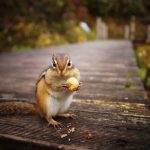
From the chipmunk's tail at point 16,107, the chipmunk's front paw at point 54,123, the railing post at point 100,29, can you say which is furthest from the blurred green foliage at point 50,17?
the chipmunk's front paw at point 54,123

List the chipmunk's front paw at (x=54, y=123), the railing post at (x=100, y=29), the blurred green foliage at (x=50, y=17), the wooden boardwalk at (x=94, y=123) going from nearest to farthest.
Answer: the wooden boardwalk at (x=94, y=123) < the chipmunk's front paw at (x=54, y=123) < the blurred green foliage at (x=50, y=17) < the railing post at (x=100, y=29)

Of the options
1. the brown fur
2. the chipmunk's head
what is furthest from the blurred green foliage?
the chipmunk's head

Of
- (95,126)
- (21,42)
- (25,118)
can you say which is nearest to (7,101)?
(25,118)

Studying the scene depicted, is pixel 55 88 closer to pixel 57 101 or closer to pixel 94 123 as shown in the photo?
pixel 57 101

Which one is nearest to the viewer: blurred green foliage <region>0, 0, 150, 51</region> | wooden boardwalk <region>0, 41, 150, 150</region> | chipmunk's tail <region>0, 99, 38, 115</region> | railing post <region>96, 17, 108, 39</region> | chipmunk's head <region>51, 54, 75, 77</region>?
wooden boardwalk <region>0, 41, 150, 150</region>

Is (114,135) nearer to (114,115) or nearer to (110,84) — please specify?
(114,115)

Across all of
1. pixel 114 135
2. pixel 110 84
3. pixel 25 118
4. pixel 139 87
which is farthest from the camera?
pixel 110 84

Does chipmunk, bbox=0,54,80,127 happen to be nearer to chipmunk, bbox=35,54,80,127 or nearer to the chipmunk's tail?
chipmunk, bbox=35,54,80,127

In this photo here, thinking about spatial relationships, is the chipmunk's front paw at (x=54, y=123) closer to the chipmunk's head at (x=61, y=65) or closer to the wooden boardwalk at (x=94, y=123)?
the wooden boardwalk at (x=94, y=123)
